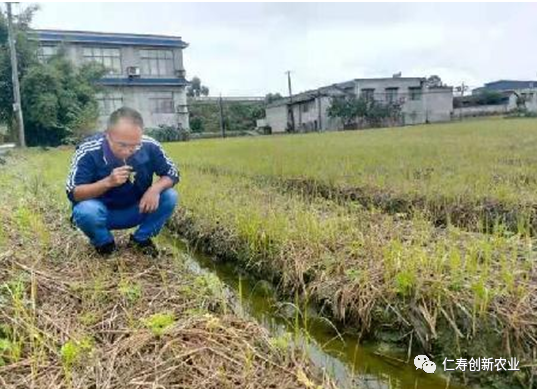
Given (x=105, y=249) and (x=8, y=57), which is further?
(x=8, y=57)

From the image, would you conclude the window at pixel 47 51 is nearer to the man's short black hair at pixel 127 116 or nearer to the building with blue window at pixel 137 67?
the building with blue window at pixel 137 67

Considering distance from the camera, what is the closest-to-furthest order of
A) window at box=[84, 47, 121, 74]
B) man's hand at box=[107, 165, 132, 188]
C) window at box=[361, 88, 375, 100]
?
man's hand at box=[107, 165, 132, 188] < window at box=[84, 47, 121, 74] < window at box=[361, 88, 375, 100]

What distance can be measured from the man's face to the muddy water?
114 centimetres

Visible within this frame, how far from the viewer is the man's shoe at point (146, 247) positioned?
351cm

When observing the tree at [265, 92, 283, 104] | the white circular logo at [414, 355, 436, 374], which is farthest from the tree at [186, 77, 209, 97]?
the white circular logo at [414, 355, 436, 374]

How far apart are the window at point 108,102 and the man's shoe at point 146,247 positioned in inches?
1007

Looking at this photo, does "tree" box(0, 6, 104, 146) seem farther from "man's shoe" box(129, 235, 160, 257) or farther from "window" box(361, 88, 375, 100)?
"man's shoe" box(129, 235, 160, 257)

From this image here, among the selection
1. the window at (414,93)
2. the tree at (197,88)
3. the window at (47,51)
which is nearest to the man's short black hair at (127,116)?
the window at (47,51)

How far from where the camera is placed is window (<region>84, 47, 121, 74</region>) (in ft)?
94.1

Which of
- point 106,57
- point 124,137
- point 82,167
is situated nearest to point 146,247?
point 82,167

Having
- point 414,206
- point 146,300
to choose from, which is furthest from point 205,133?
point 146,300

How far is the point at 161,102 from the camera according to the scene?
31109 mm

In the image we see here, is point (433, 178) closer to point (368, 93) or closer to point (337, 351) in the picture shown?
→ point (337, 351)

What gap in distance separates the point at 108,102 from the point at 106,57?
9.20ft
